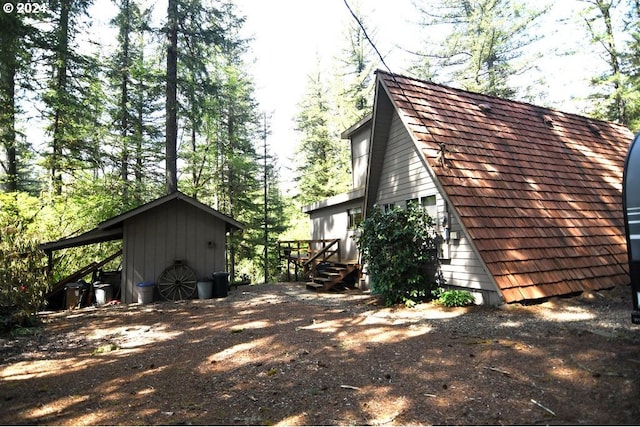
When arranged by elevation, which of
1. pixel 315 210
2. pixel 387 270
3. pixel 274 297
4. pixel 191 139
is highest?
pixel 191 139

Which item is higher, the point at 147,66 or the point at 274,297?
the point at 147,66

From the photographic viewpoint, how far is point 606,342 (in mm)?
4336

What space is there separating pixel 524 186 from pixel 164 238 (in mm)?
10176

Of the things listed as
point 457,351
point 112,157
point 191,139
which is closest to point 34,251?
point 457,351

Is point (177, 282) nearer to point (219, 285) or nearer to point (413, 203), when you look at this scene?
point (219, 285)

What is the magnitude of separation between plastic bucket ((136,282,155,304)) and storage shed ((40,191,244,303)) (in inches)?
12.4

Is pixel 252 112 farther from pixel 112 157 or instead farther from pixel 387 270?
pixel 387 270

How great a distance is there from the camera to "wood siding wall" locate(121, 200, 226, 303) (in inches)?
401

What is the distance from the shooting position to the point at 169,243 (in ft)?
35.0

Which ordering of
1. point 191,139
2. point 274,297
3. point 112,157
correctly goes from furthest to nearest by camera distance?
point 191,139 → point 112,157 → point 274,297

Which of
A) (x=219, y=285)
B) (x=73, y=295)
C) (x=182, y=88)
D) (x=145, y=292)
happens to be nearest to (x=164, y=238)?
(x=145, y=292)

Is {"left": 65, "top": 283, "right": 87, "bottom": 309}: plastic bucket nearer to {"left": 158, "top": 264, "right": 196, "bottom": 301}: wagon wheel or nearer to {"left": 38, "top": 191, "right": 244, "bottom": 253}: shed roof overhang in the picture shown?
{"left": 38, "top": 191, "right": 244, "bottom": 253}: shed roof overhang

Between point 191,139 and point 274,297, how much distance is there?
1897cm

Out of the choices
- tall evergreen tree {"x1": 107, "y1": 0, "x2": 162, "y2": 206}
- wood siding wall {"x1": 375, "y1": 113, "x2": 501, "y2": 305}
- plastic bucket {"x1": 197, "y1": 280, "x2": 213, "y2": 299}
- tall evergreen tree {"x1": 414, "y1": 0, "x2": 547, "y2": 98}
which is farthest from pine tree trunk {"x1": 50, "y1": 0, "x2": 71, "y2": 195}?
tall evergreen tree {"x1": 414, "y1": 0, "x2": 547, "y2": 98}
